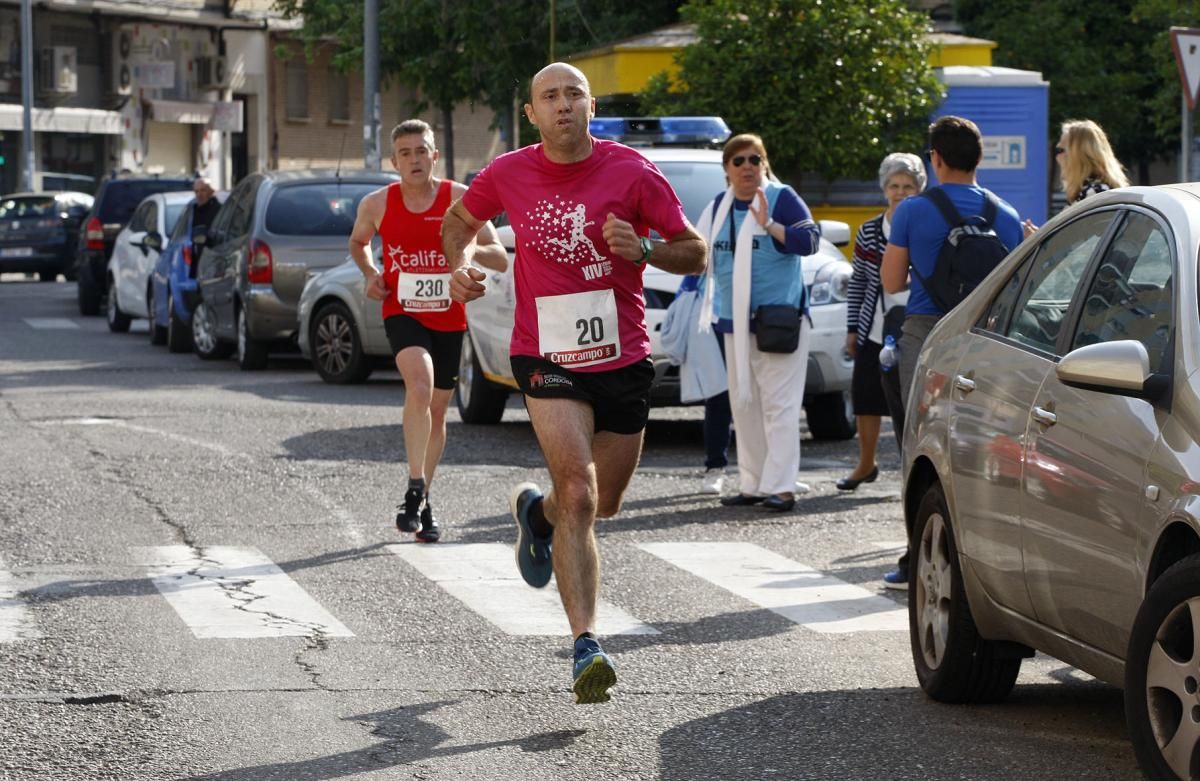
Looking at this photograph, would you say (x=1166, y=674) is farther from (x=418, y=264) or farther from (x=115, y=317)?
(x=115, y=317)

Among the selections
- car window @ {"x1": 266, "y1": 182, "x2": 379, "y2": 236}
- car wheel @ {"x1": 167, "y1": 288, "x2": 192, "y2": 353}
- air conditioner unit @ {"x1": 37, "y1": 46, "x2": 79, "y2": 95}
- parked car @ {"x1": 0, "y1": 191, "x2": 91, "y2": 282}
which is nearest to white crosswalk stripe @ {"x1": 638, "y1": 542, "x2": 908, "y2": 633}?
car window @ {"x1": 266, "y1": 182, "x2": 379, "y2": 236}

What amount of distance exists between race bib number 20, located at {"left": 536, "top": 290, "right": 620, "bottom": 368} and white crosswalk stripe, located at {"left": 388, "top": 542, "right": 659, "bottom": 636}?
1.11 m

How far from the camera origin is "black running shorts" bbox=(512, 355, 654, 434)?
7.05 m

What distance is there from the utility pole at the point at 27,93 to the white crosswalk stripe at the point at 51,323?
2375cm

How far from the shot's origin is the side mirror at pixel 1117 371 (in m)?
5.34

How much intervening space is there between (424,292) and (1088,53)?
2982cm

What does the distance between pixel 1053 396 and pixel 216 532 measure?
5502mm

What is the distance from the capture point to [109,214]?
102ft

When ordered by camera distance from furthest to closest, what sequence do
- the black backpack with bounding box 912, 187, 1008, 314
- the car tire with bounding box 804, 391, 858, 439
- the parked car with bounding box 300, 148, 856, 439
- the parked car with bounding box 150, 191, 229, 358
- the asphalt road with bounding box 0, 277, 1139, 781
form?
the parked car with bounding box 150, 191, 229, 358, the car tire with bounding box 804, 391, 858, 439, the parked car with bounding box 300, 148, 856, 439, the black backpack with bounding box 912, 187, 1008, 314, the asphalt road with bounding box 0, 277, 1139, 781


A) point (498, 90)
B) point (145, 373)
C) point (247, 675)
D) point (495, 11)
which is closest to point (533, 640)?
point (247, 675)

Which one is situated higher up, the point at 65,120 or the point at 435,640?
the point at 65,120

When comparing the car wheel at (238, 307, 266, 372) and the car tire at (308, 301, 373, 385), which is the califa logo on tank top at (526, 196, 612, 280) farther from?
the car wheel at (238, 307, 266, 372)

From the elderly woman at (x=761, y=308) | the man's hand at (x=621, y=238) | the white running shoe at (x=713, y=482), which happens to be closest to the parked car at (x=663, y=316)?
the white running shoe at (x=713, y=482)

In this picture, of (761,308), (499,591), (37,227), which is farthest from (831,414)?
(37,227)
